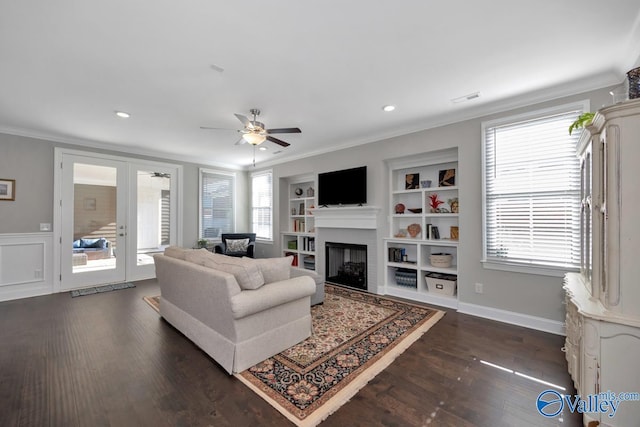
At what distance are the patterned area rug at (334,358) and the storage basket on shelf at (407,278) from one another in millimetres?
551

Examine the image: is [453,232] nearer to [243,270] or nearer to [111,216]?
[243,270]

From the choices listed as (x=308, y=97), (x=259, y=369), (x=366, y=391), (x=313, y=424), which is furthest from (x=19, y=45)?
(x=366, y=391)

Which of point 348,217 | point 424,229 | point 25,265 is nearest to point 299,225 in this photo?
point 348,217

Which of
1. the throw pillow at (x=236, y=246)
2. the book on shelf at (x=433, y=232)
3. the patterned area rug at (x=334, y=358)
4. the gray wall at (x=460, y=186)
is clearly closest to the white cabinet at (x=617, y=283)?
the patterned area rug at (x=334, y=358)

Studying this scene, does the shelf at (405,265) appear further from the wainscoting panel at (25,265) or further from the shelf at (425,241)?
the wainscoting panel at (25,265)

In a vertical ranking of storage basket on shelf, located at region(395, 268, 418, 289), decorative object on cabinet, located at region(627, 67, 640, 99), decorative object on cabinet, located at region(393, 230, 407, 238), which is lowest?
storage basket on shelf, located at region(395, 268, 418, 289)

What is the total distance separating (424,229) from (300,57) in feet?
9.97

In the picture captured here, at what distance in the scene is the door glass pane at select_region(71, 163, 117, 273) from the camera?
482 centimetres

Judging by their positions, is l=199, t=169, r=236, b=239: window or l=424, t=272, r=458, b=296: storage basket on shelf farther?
l=199, t=169, r=236, b=239: window

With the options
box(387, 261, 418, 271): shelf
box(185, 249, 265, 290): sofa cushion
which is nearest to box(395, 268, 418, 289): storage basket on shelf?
box(387, 261, 418, 271): shelf

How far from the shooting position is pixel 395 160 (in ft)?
15.0

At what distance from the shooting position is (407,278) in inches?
173

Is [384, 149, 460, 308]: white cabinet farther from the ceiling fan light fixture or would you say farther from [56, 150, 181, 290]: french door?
[56, 150, 181, 290]: french door

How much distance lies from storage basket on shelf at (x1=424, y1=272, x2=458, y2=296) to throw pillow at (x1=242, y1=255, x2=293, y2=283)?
2.46m
